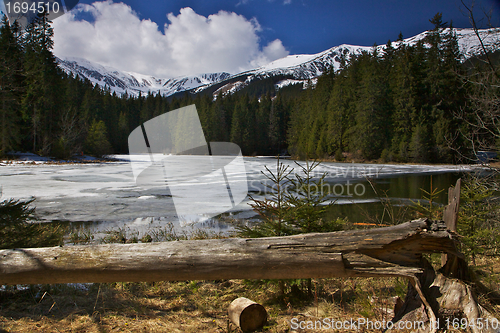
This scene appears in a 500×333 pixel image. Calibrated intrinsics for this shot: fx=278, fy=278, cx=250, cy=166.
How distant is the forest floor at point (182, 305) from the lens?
281 centimetres

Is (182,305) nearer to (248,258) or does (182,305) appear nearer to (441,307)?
(248,258)

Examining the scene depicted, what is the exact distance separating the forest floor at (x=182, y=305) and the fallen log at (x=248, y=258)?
0.48 metres

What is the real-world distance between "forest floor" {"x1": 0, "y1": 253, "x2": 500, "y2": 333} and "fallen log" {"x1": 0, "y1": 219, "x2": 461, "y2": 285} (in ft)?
1.57

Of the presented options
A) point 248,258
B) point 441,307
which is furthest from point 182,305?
point 441,307

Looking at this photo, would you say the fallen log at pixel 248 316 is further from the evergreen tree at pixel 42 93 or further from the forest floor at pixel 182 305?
the evergreen tree at pixel 42 93

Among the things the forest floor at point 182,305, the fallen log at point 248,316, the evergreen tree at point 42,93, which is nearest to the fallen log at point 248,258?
the fallen log at point 248,316

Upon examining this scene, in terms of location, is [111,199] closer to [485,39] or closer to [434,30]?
[485,39]

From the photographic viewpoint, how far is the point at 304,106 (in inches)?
2207

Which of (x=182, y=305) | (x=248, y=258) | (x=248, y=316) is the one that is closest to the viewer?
(x=248, y=258)

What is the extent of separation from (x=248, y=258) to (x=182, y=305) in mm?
1374

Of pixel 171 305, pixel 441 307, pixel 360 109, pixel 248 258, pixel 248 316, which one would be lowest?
pixel 171 305

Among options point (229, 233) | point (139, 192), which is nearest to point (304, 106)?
point (139, 192)

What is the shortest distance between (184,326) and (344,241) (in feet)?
6.09

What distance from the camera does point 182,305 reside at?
3400 millimetres
